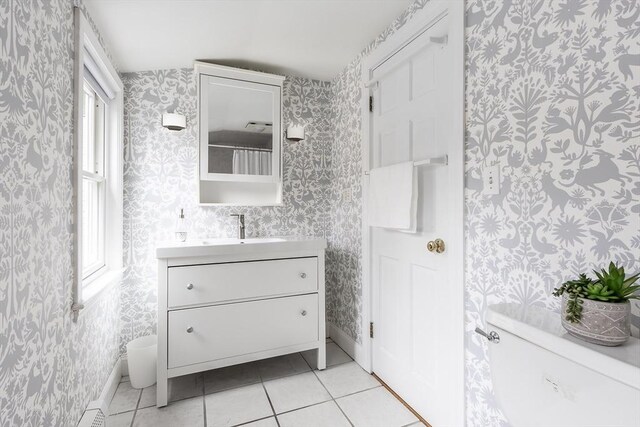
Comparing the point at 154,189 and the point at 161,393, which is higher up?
the point at 154,189

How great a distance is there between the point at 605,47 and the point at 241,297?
196 cm

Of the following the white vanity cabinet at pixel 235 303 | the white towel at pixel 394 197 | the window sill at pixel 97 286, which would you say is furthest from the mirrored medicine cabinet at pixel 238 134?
the white towel at pixel 394 197

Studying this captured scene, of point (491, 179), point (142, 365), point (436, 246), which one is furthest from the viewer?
point (142, 365)

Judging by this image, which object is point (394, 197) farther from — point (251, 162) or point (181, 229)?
point (181, 229)

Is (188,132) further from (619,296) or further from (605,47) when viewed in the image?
(619,296)

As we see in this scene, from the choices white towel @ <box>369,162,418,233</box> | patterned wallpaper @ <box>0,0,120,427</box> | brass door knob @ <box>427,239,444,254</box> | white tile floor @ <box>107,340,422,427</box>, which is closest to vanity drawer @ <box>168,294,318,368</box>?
white tile floor @ <box>107,340,422,427</box>

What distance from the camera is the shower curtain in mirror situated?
238 centimetres

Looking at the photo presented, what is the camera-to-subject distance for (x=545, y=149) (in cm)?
105

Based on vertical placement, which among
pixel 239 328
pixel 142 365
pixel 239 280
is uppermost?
pixel 239 280

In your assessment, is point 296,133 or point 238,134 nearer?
point 238,134

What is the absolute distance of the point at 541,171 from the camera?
3.51 feet

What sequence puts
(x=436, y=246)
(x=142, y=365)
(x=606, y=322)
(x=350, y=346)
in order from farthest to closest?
1. (x=350, y=346)
2. (x=142, y=365)
3. (x=436, y=246)
4. (x=606, y=322)

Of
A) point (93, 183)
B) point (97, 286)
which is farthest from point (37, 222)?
point (93, 183)

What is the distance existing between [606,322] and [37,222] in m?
1.68
